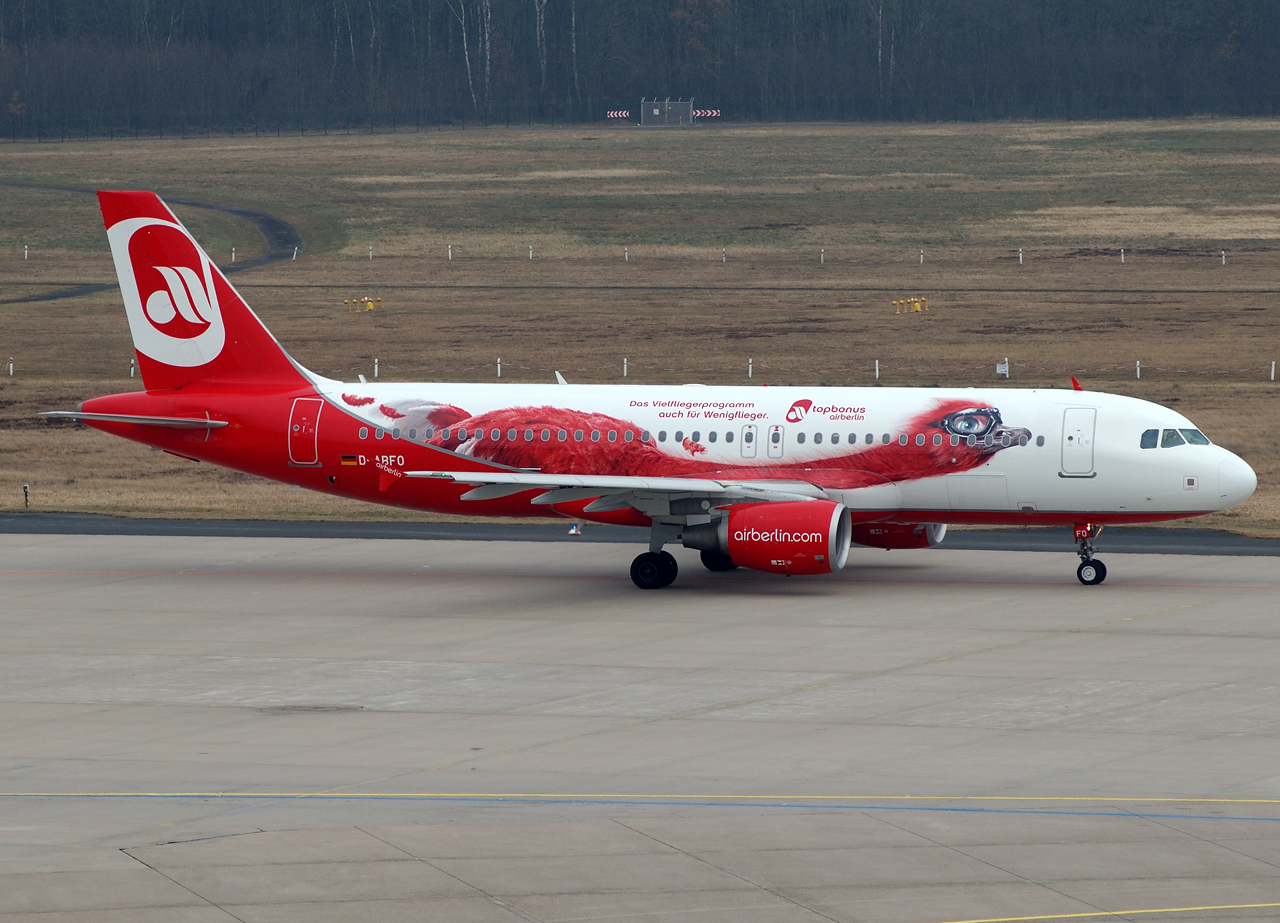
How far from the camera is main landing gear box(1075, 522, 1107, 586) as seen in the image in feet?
116

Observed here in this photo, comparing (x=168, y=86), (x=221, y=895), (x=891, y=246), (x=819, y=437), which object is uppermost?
(x=168, y=86)

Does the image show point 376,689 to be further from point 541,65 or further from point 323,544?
point 541,65

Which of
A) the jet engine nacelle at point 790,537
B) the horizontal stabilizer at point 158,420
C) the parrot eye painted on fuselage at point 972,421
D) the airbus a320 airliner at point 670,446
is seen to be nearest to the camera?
the jet engine nacelle at point 790,537

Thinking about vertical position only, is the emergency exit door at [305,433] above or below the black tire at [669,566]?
above

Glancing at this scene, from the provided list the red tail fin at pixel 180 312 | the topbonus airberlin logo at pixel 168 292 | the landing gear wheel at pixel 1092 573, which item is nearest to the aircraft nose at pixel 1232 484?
the landing gear wheel at pixel 1092 573

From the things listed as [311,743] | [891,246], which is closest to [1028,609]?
[311,743]

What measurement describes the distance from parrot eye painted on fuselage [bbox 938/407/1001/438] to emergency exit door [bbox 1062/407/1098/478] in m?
1.42

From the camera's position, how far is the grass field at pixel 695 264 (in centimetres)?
6531

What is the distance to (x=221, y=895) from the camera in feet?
53.5

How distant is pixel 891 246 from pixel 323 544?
65466mm

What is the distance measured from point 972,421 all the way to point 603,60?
492ft

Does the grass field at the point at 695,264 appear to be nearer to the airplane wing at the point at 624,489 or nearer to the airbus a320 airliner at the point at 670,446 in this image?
the airbus a320 airliner at the point at 670,446

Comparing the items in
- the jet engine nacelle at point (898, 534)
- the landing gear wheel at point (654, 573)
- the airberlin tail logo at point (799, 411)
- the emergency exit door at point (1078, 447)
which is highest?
the airberlin tail logo at point (799, 411)

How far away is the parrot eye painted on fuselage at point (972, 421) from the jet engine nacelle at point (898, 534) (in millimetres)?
2458
